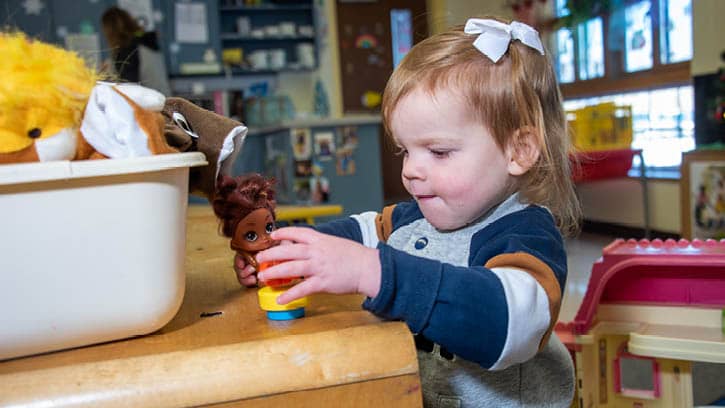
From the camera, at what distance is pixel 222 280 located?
690 millimetres

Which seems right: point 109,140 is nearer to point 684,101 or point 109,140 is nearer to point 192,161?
point 192,161

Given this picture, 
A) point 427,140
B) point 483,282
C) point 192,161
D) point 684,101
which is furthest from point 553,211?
point 684,101

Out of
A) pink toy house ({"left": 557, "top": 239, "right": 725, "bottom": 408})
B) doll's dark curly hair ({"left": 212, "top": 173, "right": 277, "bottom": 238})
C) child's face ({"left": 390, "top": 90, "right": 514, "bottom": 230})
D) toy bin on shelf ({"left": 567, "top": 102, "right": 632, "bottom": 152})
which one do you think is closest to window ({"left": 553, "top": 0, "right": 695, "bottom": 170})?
toy bin on shelf ({"left": 567, "top": 102, "right": 632, "bottom": 152})

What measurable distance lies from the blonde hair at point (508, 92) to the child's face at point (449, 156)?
1 cm

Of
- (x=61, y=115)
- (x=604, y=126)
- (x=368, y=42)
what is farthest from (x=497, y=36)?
(x=368, y=42)

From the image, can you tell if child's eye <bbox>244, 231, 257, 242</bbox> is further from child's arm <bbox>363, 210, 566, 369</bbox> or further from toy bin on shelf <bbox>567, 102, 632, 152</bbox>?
toy bin on shelf <bbox>567, 102, 632, 152</bbox>

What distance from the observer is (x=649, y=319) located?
3.53ft

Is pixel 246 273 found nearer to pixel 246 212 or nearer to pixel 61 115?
pixel 246 212

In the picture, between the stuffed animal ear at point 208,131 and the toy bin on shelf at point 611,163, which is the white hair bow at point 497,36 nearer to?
the stuffed animal ear at point 208,131

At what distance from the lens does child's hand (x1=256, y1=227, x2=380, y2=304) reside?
19.6 inches

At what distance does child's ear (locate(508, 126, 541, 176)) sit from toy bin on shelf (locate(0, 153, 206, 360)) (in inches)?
15.5

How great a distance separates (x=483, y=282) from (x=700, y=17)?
3.53 m

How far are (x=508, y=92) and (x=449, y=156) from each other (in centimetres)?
10

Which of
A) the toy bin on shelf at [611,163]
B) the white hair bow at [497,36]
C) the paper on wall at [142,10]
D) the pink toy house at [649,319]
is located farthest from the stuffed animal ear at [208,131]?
the paper on wall at [142,10]
